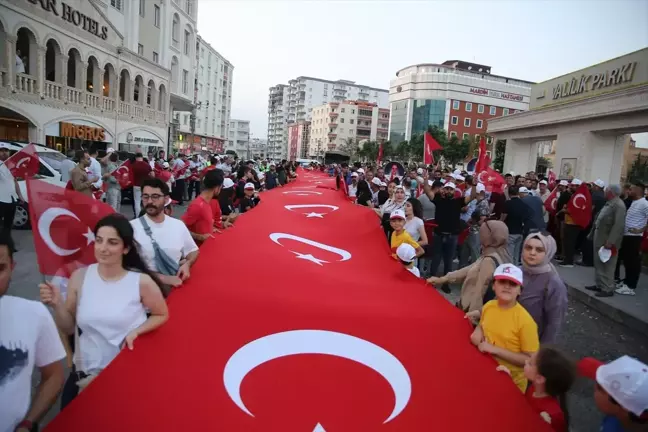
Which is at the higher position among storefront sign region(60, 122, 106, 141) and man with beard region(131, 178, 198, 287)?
storefront sign region(60, 122, 106, 141)

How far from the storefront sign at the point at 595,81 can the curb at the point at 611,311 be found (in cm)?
1952

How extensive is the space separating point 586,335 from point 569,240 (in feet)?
15.7

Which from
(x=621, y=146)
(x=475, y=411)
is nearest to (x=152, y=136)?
A: (x=621, y=146)

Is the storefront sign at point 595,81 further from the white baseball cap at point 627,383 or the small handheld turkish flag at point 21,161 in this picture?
the white baseball cap at point 627,383

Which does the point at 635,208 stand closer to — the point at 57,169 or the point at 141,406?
the point at 141,406

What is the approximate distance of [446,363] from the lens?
2.76 metres

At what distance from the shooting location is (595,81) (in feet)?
82.2

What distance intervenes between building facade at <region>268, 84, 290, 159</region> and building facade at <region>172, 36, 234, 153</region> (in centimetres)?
8293

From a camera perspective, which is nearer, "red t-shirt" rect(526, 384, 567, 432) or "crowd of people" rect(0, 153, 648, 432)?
"crowd of people" rect(0, 153, 648, 432)

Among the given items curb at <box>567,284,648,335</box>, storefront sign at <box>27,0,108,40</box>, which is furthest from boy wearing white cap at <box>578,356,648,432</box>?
storefront sign at <box>27,0,108,40</box>

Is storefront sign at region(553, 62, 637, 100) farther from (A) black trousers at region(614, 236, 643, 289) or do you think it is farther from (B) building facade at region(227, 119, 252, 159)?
(B) building facade at region(227, 119, 252, 159)

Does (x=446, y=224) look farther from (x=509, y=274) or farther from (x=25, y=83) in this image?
(x=25, y=83)

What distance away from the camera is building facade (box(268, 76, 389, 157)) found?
156 metres

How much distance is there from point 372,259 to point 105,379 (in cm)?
317
